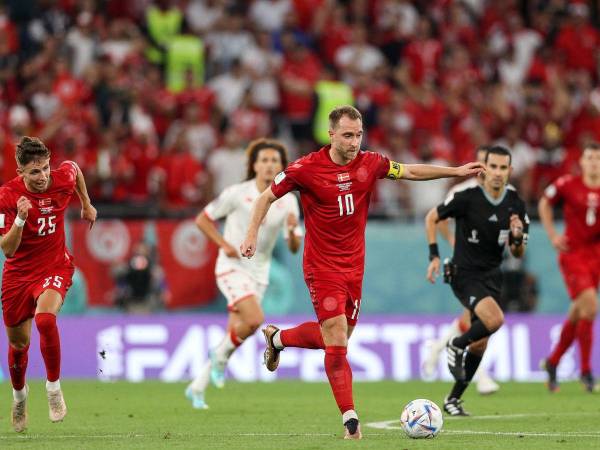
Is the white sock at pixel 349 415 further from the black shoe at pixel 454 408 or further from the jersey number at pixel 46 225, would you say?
the jersey number at pixel 46 225

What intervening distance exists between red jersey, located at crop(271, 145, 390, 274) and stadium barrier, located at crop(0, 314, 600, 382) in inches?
305

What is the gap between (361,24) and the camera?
23.7 meters

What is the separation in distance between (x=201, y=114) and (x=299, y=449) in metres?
12.3

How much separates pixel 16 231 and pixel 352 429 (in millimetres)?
2879

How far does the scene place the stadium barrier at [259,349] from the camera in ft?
58.0

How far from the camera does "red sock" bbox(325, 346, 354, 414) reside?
9477 millimetres

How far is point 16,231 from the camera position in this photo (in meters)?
9.90

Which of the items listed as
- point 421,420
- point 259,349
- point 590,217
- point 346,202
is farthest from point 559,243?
point 421,420

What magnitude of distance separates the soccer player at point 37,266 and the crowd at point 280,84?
25.0 feet

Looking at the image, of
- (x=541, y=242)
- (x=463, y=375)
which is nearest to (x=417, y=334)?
(x=541, y=242)

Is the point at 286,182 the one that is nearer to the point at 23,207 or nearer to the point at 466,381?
the point at 23,207

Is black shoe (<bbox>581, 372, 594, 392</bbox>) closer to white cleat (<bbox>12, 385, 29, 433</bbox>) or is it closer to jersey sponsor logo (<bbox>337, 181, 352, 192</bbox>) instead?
jersey sponsor logo (<bbox>337, 181, 352, 192</bbox>)

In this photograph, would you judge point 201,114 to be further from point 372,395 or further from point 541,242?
point 372,395

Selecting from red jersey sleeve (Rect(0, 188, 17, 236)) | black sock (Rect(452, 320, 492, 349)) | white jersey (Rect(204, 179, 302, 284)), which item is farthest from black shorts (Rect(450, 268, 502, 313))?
red jersey sleeve (Rect(0, 188, 17, 236))
